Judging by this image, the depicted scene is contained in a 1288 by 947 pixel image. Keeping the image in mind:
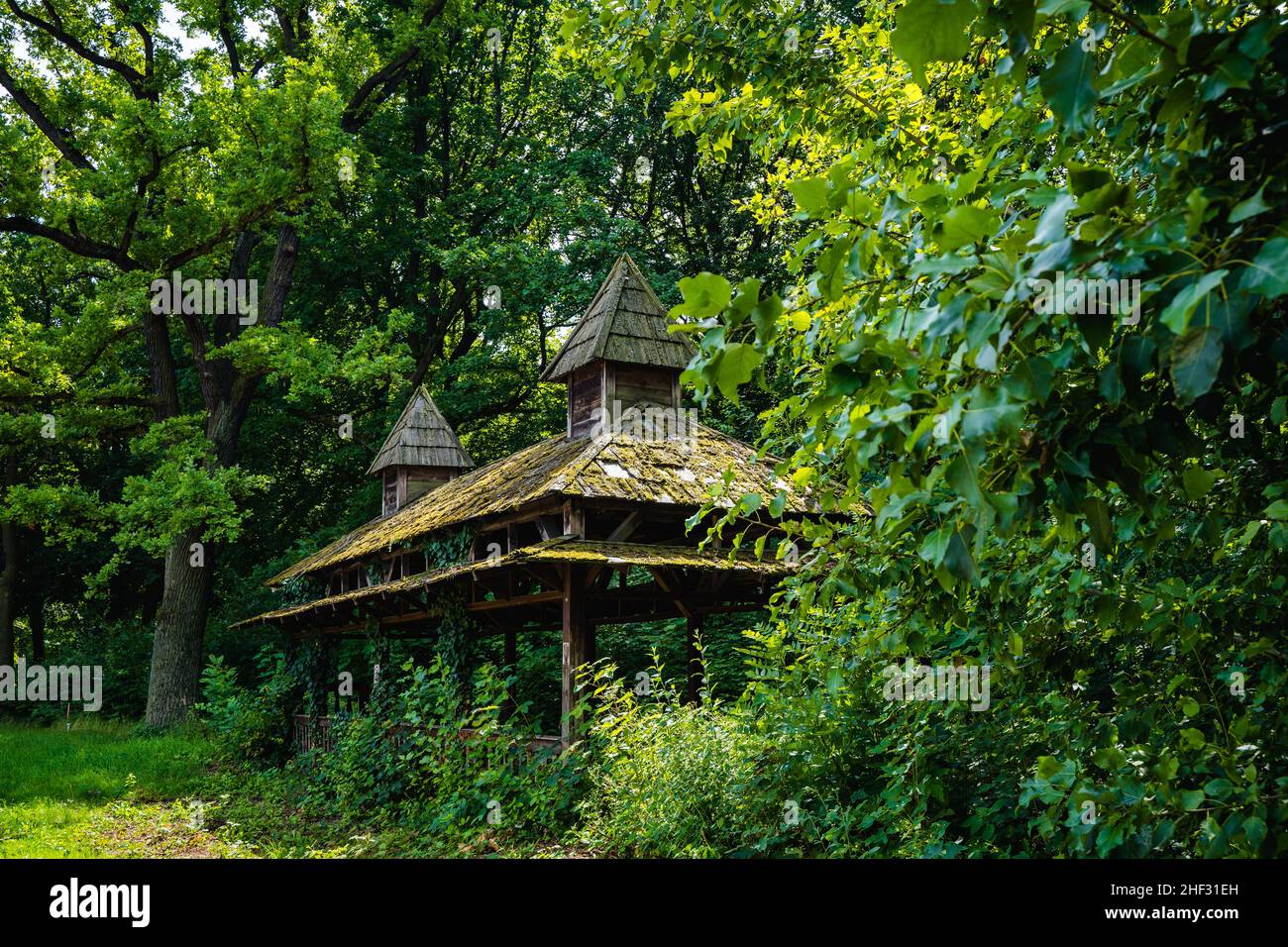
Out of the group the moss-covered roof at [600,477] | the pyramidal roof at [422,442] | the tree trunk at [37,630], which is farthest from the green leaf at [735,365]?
the tree trunk at [37,630]

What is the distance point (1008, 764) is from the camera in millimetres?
6113

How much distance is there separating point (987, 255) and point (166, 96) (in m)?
23.0

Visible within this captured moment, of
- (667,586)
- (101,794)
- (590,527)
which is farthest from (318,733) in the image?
A: (667,586)

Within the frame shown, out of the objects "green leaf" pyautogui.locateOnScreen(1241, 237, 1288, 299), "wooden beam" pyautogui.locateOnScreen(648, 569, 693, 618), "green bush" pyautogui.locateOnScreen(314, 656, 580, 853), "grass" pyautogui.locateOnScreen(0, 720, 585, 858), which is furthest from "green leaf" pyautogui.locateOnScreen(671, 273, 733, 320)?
"wooden beam" pyautogui.locateOnScreen(648, 569, 693, 618)

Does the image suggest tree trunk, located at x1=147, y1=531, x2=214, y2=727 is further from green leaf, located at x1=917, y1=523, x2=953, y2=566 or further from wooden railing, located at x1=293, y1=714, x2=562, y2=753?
green leaf, located at x1=917, y1=523, x2=953, y2=566

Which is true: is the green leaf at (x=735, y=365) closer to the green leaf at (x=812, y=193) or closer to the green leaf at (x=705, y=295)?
the green leaf at (x=705, y=295)

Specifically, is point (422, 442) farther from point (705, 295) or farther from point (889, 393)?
point (889, 393)

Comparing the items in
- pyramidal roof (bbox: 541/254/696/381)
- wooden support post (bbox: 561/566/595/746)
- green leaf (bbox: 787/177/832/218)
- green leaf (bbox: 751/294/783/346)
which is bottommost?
wooden support post (bbox: 561/566/595/746)

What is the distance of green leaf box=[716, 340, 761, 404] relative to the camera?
221 cm

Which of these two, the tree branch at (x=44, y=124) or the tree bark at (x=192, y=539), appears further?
the tree branch at (x=44, y=124)

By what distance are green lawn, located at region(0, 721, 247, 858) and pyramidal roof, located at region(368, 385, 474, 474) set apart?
7.02m

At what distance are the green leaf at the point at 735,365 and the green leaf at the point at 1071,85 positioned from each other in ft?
2.60

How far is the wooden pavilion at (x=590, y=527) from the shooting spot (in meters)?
11.1
